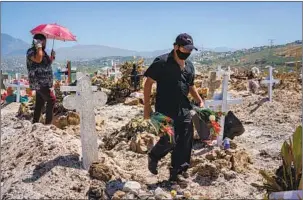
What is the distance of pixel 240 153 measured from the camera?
251 inches

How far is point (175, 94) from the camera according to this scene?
4.99 m

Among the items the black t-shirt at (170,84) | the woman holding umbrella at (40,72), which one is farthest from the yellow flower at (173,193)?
the woman holding umbrella at (40,72)

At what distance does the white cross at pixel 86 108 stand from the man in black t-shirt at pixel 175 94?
0.72 meters

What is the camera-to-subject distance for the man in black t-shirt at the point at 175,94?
4902mm

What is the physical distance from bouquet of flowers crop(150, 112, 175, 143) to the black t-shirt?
0.56 ft

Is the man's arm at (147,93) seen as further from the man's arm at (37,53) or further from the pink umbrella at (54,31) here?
the pink umbrella at (54,31)

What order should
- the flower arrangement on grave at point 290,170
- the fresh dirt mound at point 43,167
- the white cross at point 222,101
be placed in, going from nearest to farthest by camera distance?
the flower arrangement on grave at point 290,170 < the fresh dirt mound at point 43,167 < the white cross at point 222,101

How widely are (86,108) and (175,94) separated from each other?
3.75 feet

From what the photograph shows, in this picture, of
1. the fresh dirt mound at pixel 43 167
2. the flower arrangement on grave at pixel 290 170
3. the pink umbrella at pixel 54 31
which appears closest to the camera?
the flower arrangement on grave at pixel 290 170

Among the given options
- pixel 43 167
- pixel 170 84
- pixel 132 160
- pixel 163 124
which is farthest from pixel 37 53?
pixel 163 124

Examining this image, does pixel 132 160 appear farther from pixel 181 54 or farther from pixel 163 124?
pixel 181 54

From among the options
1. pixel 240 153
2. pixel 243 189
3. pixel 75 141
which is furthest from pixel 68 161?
pixel 240 153

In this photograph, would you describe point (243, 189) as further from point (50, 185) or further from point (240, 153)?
point (50, 185)

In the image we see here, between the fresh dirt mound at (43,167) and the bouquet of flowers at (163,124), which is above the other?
the bouquet of flowers at (163,124)
